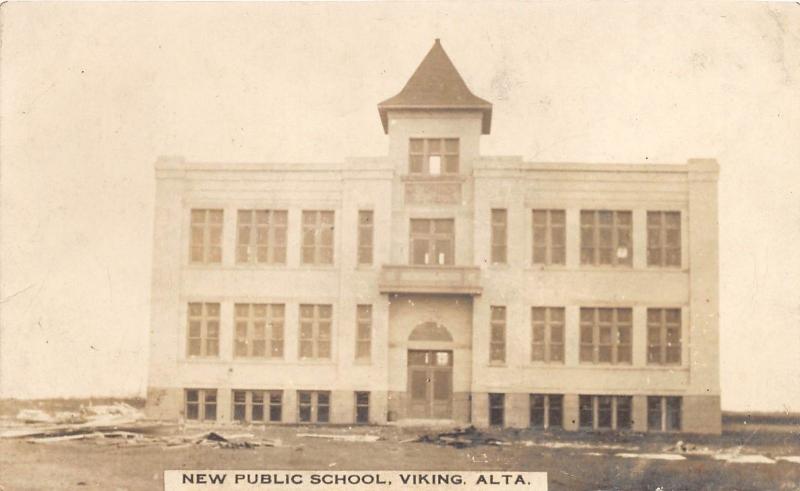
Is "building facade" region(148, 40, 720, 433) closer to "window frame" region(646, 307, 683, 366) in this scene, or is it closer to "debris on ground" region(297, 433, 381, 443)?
"window frame" region(646, 307, 683, 366)

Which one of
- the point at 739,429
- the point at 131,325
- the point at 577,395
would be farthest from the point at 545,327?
the point at 131,325

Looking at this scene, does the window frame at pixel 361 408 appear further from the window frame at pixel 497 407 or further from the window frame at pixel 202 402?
the window frame at pixel 202 402

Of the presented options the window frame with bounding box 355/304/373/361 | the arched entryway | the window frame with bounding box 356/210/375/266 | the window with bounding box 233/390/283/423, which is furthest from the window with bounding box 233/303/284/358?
the arched entryway

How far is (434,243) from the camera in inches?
571

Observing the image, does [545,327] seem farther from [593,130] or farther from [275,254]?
[275,254]

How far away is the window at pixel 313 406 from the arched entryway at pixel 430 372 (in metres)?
1.50

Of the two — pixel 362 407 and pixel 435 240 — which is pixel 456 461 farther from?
pixel 435 240

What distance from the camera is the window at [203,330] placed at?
14.1m

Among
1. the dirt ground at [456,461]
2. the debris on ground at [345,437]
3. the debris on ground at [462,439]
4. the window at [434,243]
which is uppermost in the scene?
the window at [434,243]

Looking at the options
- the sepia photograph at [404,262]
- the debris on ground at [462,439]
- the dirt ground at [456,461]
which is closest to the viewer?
the dirt ground at [456,461]

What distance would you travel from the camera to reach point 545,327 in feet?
46.5

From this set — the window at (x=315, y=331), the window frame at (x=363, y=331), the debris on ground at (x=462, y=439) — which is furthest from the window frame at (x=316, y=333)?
the debris on ground at (x=462, y=439)

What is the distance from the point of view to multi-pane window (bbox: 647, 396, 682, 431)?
13.8 meters

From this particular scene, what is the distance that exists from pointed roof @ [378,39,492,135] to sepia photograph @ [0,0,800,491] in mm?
55
